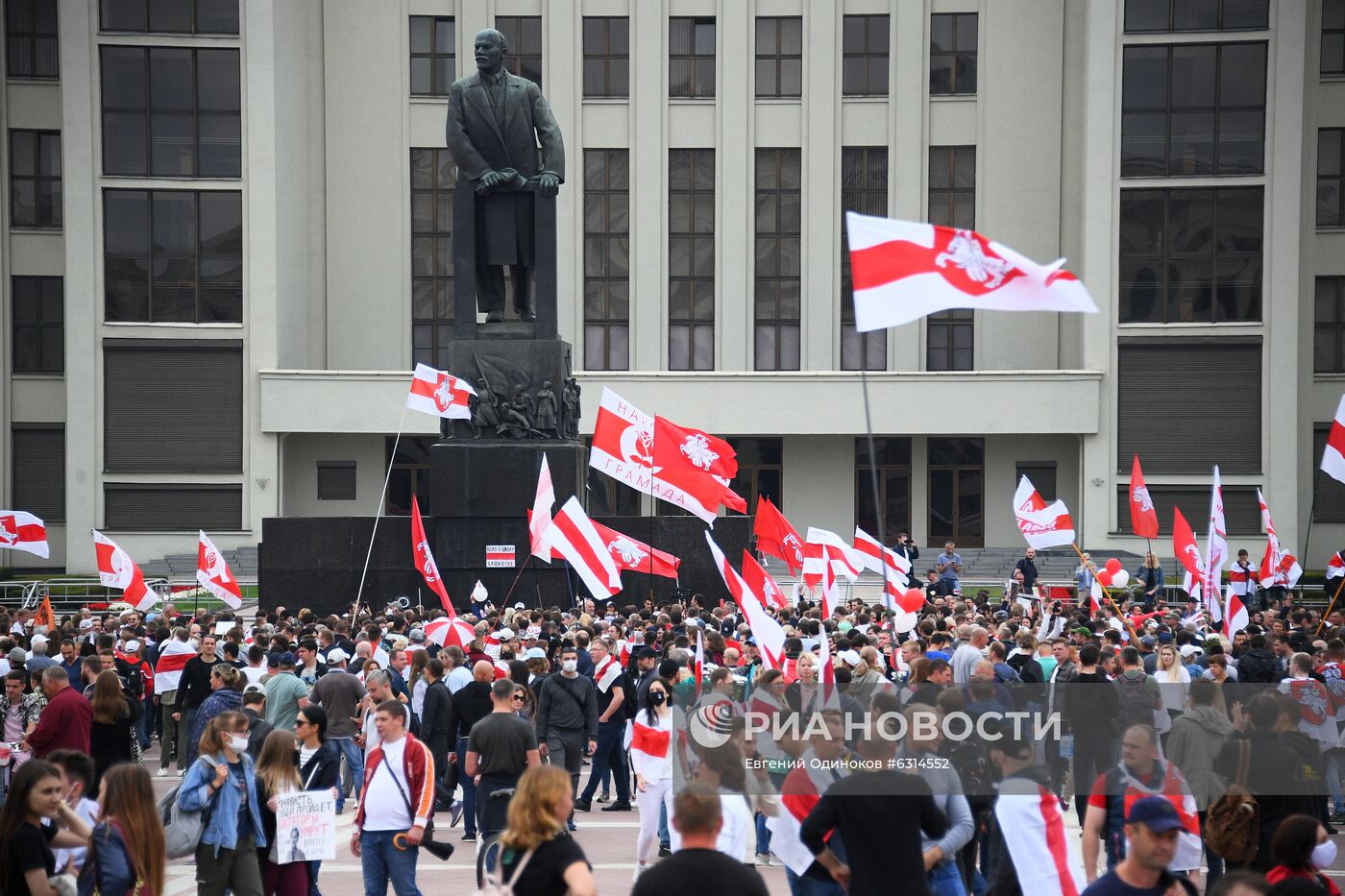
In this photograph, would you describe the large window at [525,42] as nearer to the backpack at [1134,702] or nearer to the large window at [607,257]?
the large window at [607,257]

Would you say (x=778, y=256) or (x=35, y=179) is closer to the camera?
(x=35, y=179)

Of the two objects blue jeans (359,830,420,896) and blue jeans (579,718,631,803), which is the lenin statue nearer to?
blue jeans (579,718,631,803)

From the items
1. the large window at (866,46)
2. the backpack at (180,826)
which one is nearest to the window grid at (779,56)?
the large window at (866,46)

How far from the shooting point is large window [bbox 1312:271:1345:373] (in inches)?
1825

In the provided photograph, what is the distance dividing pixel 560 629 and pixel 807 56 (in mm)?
33758

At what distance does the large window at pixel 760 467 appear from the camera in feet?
157

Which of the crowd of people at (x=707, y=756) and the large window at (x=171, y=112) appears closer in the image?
the crowd of people at (x=707, y=756)

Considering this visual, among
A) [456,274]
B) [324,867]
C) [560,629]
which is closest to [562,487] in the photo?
[456,274]

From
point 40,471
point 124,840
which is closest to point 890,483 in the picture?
point 40,471

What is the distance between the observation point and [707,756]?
26.1 ft

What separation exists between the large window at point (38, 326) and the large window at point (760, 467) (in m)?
20.5

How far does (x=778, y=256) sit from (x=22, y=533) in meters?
25.8

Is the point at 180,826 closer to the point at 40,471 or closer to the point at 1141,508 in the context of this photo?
the point at 1141,508

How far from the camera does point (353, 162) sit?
4812 cm
